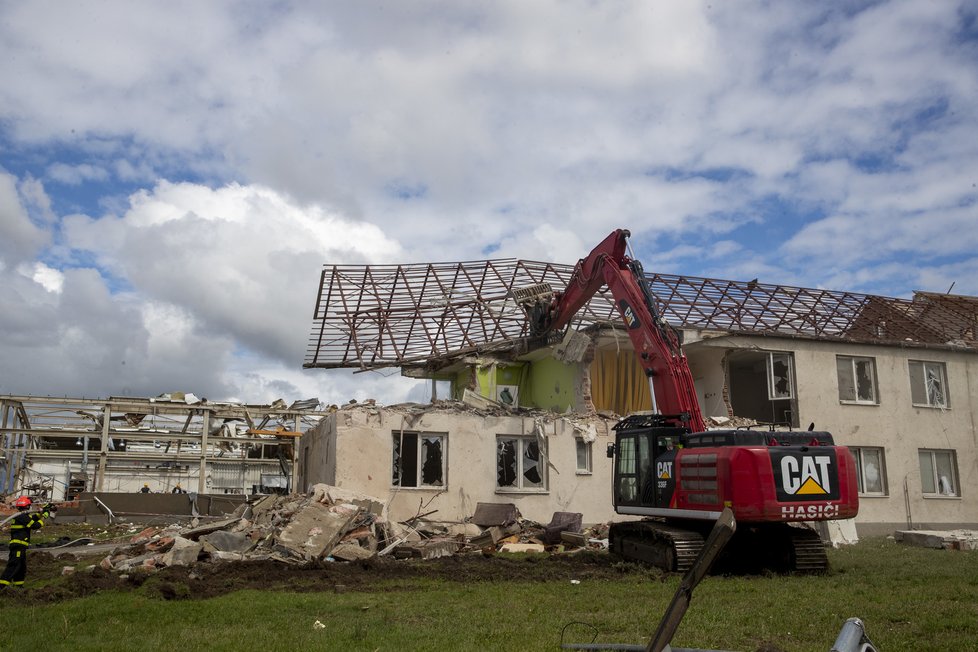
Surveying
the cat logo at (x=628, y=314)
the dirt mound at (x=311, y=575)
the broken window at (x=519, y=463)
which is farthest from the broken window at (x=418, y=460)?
the cat logo at (x=628, y=314)

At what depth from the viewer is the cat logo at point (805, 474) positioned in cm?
1151

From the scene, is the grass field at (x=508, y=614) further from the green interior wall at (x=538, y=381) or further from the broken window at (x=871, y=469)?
the green interior wall at (x=538, y=381)

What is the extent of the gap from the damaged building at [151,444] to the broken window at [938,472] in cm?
1959

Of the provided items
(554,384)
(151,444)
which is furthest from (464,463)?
(151,444)

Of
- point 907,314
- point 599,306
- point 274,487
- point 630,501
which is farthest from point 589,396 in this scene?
point 274,487

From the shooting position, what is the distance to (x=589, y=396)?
23.6 meters

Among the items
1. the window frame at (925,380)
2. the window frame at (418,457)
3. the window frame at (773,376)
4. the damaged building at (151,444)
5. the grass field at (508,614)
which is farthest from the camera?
the damaged building at (151,444)

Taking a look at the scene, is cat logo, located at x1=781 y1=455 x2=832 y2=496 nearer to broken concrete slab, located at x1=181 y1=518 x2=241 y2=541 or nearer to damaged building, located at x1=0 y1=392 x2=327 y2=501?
broken concrete slab, located at x1=181 y1=518 x2=241 y2=541

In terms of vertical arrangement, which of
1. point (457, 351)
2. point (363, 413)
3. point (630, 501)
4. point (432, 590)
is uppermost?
point (457, 351)

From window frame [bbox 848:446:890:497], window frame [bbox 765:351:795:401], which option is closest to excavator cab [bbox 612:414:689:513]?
window frame [bbox 765:351:795:401]

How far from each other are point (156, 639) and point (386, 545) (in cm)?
783

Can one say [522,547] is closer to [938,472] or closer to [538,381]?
[538,381]

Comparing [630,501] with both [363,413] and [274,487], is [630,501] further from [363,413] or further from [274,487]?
[274,487]

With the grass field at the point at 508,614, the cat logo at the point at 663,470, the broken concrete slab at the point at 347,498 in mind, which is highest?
the cat logo at the point at 663,470
